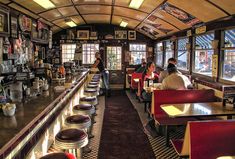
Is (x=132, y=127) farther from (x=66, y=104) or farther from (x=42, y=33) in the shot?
(x=42, y=33)

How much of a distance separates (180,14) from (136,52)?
5.54m

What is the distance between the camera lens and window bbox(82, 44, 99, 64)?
37.5 feet

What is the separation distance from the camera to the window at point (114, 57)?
11.5 meters

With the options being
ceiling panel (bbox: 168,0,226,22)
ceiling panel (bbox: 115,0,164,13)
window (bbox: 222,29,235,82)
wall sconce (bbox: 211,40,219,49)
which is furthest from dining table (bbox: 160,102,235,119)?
ceiling panel (bbox: 115,0,164,13)

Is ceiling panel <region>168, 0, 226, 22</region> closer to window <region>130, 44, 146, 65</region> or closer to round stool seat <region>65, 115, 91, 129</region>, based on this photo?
round stool seat <region>65, 115, 91, 129</region>

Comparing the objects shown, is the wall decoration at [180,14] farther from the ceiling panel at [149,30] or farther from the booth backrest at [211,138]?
the booth backrest at [211,138]

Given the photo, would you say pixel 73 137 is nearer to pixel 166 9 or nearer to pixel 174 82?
pixel 174 82

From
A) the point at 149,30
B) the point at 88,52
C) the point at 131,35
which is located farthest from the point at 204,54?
the point at 88,52

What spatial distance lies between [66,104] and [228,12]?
3504 mm

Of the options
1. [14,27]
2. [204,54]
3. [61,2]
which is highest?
[61,2]

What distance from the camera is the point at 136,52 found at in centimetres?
1162

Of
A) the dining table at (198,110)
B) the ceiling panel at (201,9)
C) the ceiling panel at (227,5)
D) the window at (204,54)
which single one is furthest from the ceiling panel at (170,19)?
the dining table at (198,110)

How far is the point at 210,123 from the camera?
2852 millimetres

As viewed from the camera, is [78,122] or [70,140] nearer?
[70,140]
